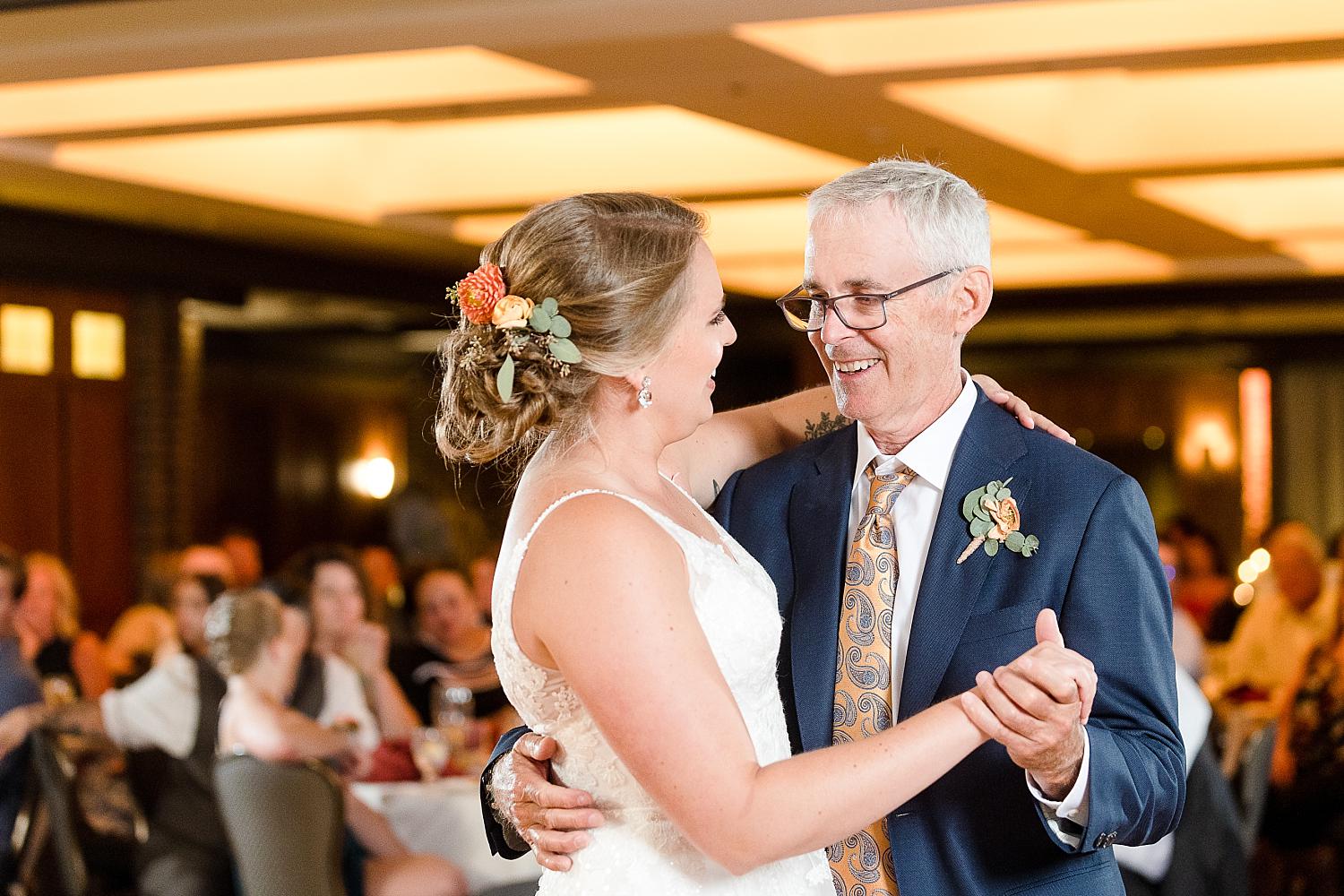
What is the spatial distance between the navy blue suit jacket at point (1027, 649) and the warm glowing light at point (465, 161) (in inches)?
224

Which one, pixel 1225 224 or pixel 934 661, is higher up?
pixel 1225 224

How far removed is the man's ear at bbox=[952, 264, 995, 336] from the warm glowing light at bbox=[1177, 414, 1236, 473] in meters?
13.4

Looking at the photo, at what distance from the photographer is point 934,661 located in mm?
2061

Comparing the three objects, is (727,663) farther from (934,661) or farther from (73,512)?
(73,512)

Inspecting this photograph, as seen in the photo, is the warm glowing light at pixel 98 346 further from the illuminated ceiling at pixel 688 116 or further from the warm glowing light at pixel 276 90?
the warm glowing light at pixel 276 90

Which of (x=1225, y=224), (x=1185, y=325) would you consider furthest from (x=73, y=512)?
(x=1185, y=325)

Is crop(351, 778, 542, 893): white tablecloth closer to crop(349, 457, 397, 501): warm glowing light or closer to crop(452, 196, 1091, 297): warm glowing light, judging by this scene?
crop(452, 196, 1091, 297): warm glowing light

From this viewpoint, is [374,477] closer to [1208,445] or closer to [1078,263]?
[1078,263]

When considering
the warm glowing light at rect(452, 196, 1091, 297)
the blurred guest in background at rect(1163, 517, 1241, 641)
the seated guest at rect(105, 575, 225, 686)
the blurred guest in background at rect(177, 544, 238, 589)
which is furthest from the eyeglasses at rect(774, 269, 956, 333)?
the blurred guest in background at rect(1163, 517, 1241, 641)

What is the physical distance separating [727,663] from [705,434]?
68cm

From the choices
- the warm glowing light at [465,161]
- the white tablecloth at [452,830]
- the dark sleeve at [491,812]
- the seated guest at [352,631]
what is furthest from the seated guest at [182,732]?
the dark sleeve at [491,812]

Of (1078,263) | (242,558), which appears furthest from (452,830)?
(1078,263)

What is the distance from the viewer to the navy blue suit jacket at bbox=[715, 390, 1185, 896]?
2.00m

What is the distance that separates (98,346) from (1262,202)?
733 cm
